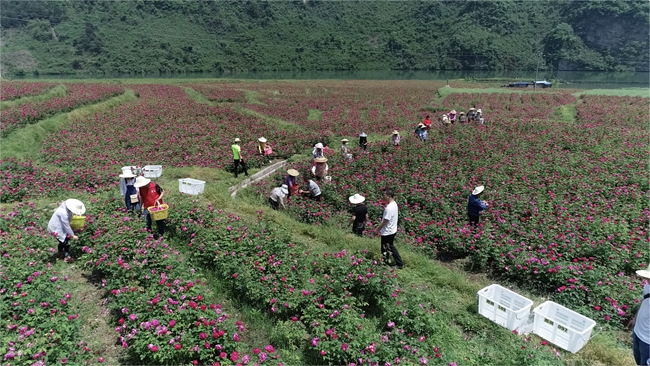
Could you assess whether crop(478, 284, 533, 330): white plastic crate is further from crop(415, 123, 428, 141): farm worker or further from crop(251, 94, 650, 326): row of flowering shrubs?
crop(415, 123, 428, 141): farm worker

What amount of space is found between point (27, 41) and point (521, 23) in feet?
698

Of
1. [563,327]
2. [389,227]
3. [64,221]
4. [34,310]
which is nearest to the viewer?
[34,310]

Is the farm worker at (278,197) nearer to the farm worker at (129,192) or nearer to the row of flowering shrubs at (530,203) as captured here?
the row of flowering shrubs at (530,203)

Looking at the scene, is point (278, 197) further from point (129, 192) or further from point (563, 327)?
point (563, 327)

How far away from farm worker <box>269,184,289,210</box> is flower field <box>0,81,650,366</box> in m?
0.32

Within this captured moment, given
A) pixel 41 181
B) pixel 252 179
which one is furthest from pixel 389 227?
pixel 41 181

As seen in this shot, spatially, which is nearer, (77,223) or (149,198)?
(77,223)

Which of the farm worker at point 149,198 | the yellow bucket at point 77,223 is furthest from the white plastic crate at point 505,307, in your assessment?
the yellow bucket at point 77,223

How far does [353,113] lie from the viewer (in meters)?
31.3

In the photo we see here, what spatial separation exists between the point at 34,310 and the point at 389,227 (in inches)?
249

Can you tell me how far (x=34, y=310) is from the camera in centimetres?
540

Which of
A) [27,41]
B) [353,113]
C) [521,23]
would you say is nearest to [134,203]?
[353,113]

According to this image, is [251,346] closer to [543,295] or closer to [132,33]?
[543,295]

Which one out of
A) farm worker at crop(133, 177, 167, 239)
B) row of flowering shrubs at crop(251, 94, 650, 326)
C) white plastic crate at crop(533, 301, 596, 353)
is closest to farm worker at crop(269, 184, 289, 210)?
row of flowering shrubs at crop(251, 94, 650, 326)
